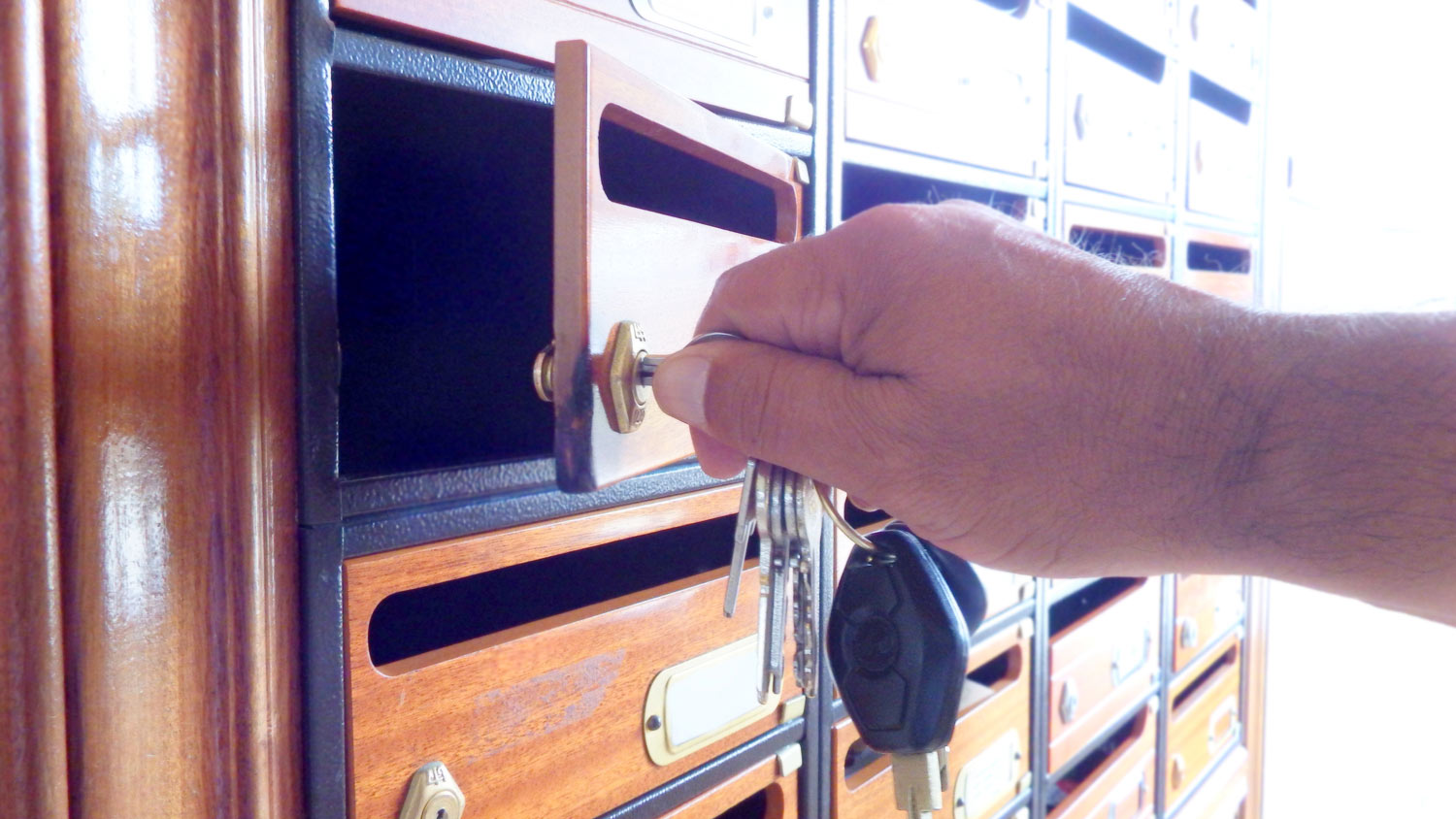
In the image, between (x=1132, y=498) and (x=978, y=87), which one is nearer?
(x=1132, y=498)

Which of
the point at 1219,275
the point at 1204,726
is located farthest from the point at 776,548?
the point at 1204,726

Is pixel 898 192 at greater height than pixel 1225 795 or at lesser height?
greater

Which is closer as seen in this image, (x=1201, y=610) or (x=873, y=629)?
(x=873, y=629)

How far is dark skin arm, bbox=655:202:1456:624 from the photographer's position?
0.34 metres

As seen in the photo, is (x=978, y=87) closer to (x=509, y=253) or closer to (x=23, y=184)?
(x=509, y=253)

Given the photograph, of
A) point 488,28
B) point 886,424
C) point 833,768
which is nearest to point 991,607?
A: point 833,768

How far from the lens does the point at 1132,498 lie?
35 centimetres

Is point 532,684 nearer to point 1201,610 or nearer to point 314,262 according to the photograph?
point 314,262

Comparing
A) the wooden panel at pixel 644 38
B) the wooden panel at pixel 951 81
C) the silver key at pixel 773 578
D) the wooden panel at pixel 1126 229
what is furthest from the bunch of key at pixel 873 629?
the wooden panel at pixel 1126 229

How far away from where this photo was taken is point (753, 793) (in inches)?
22.6

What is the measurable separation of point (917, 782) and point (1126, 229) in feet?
2.70

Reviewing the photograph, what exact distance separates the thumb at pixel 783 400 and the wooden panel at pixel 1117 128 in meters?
0.67

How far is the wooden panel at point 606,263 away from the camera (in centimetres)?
29

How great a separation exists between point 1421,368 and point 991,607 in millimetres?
490
